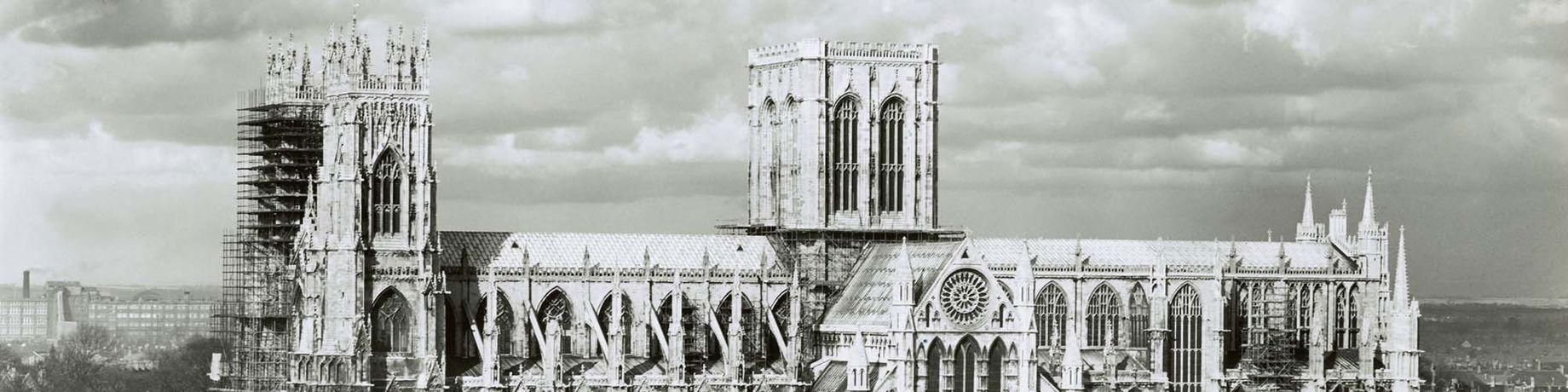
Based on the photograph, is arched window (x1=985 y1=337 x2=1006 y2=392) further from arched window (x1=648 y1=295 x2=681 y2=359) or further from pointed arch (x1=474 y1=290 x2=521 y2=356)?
pointed arch (x1=474 y1=290 x2=521 y2=356)

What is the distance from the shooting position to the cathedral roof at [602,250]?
142 meters

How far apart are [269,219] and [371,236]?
15.6 metres

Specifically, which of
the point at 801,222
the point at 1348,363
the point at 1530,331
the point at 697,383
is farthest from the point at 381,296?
the point at 1530,331

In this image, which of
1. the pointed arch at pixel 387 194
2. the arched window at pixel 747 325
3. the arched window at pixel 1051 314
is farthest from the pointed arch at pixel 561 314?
the arched window at pixel 1051 314

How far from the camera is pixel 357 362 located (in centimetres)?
13275

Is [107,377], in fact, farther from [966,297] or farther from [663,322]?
[966,297]

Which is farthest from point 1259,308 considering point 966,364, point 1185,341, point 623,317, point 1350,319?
point 623,317

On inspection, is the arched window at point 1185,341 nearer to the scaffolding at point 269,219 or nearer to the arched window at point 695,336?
the arched window at point 695,336

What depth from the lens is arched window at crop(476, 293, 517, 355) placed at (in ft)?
459

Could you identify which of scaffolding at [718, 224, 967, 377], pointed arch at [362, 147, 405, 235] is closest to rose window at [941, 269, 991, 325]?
scaffolding at [718, 224, 967, 377]

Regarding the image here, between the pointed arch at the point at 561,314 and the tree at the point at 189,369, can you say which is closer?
the pointed arch at the point at 561,314

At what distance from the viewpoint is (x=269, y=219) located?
488 ft

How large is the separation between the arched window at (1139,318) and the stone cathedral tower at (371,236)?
4166 centimetres

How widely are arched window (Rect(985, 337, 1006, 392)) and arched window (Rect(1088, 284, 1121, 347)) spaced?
12119mm
